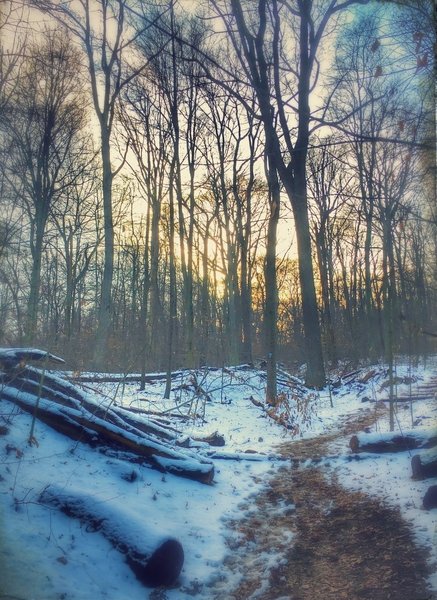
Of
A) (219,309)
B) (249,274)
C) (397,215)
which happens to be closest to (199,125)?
(249,274)

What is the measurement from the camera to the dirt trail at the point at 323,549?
10.4 ft

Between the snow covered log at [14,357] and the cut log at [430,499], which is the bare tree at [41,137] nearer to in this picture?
the snow covered log at [14,357]

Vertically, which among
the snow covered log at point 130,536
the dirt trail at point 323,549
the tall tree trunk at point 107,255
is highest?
the tall tree trunk at point 107,255

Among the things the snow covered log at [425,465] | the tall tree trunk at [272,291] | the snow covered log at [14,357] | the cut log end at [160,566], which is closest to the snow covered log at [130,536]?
the cut log end at [160,566]

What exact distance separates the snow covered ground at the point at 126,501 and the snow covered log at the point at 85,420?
0.12 meters

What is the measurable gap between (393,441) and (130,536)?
3.26 m

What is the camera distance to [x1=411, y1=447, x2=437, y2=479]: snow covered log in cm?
445

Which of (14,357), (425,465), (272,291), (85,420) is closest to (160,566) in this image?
(85,420)

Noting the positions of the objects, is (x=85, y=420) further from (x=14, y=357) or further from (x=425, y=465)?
(x=425, y=465)

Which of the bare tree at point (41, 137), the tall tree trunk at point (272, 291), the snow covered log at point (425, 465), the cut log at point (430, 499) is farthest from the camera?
the tall tree trunk at point (272, 291)

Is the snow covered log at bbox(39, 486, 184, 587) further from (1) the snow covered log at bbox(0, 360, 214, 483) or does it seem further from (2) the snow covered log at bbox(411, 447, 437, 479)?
(2) the snow covered log at bbox(411, 447, 437, 479)

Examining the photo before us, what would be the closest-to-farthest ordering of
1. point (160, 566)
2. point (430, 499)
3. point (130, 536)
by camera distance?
point (160, 566), point (130, 536), point (430, 499)

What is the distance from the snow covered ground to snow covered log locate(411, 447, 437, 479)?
118 millimetres

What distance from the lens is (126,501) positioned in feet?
13.8
